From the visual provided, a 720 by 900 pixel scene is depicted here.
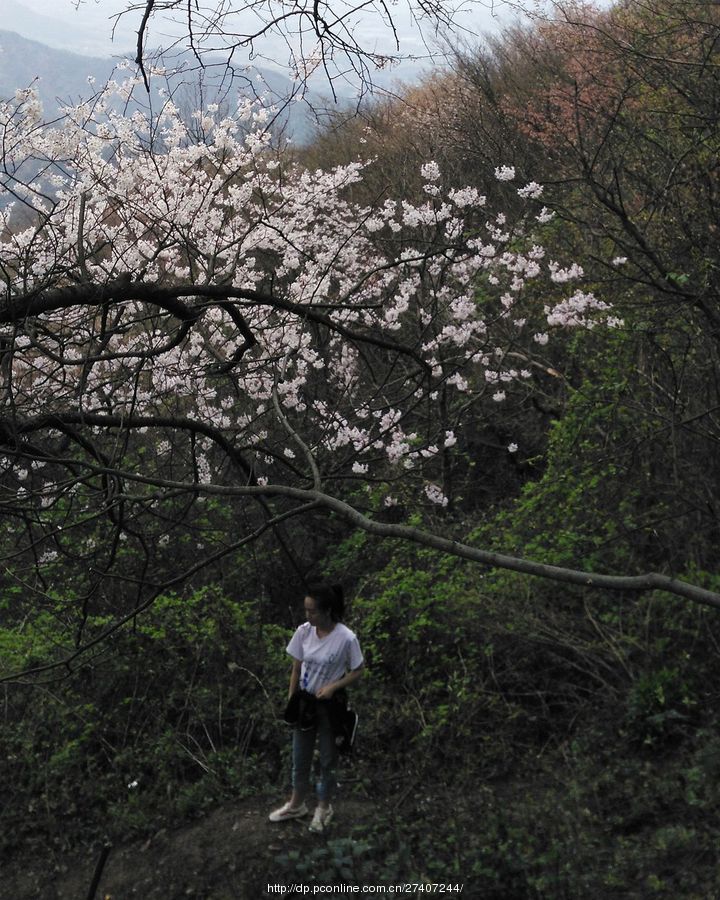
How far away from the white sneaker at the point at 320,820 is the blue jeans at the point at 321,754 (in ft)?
0.30

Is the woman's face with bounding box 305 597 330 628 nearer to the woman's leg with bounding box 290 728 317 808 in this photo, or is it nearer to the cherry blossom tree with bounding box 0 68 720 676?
the woman's leg with bounding box 290 728 317 808

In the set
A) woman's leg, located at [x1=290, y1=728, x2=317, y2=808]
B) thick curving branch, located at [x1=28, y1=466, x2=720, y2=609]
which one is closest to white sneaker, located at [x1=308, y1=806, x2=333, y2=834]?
woman's leg, located at [x1=290, y1=728, x2=317, y2=808]

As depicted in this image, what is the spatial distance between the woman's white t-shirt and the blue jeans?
0.17 meters

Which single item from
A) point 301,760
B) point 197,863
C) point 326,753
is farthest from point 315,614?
point 197,863

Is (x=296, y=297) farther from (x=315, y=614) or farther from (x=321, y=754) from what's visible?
(x=321, y=754)

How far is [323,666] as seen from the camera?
5.50 metres

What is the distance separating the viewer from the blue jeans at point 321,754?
5.63 meters

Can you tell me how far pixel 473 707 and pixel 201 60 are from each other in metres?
5.35

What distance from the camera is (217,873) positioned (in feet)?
19.6

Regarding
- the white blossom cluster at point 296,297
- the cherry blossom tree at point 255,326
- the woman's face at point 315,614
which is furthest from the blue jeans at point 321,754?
the white blossom cluster at point 296,297

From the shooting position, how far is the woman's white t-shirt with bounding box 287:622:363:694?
5484 mm

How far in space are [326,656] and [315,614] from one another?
257 mm

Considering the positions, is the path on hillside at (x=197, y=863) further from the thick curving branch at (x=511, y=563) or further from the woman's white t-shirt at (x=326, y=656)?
the thick curving branch at (x=511, y=563)

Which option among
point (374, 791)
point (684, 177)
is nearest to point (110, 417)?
point (374, 791)
